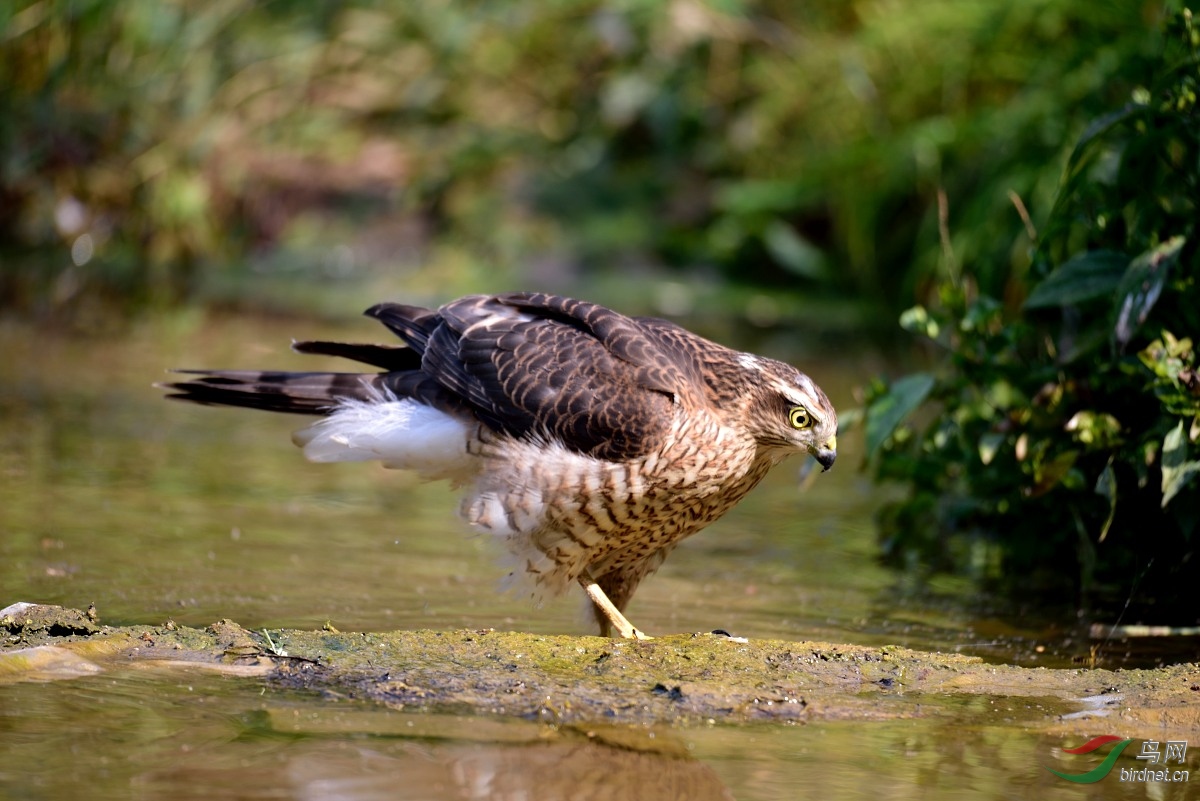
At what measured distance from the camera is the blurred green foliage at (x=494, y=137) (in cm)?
921

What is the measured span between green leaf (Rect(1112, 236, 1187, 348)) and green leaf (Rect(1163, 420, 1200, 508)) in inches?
11.2

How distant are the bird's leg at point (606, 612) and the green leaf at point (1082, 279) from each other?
4.69ft

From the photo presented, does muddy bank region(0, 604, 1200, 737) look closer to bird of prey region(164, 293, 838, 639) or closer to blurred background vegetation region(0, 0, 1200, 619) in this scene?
bird of prey region(164, 293, 838, 639)

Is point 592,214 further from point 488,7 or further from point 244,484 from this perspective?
point 244,484

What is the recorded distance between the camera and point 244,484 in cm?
537

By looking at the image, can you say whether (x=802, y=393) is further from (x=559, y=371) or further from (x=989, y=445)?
(x=989, y=445)

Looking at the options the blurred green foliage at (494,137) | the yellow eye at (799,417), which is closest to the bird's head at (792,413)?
the yellow eye at (799,417)

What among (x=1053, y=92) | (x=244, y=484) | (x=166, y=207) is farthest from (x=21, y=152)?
(x=1053, y=92)

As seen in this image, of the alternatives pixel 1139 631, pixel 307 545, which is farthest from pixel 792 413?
pixel 307 545

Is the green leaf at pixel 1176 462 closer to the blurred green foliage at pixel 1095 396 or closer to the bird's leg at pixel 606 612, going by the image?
the blurred green foliage at pixel 1095 396

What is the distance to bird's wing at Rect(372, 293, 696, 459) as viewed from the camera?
378cm

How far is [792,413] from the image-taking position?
152 inches

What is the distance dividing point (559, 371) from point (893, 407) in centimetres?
115

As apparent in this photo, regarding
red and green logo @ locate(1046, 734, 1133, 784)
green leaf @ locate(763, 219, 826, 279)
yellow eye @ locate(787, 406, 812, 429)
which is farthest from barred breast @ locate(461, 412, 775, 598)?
green leaf @ locate(763, 219, 826, 279)
